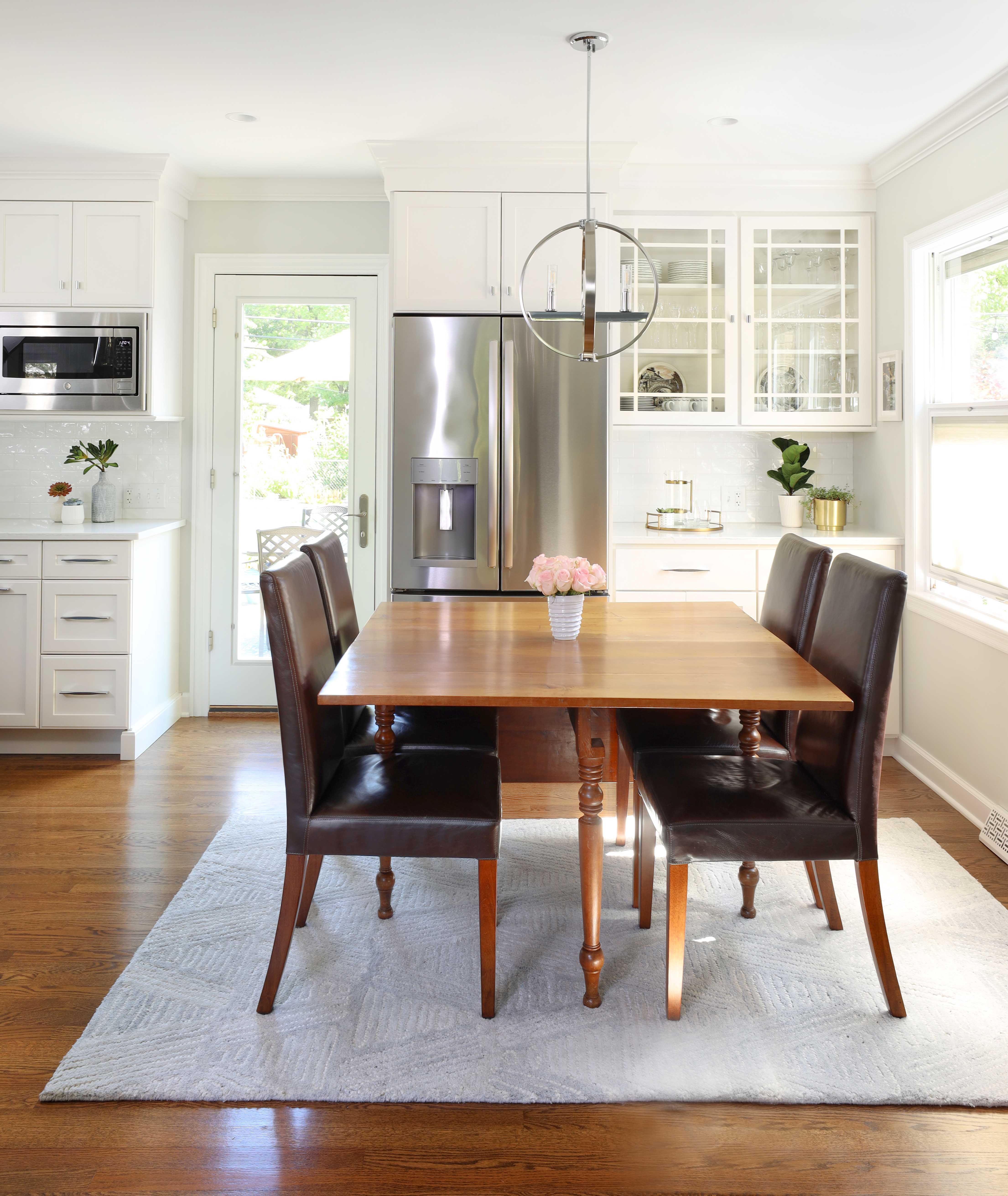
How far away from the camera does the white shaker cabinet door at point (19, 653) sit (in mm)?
4012

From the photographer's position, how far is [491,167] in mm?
3996

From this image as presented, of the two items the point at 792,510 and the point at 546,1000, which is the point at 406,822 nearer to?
the point at 546,1000

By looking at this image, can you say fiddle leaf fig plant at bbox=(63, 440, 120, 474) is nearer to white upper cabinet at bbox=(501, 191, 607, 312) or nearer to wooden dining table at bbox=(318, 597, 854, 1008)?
white upper cabinet at bbox=(501, 191, 607, 312)

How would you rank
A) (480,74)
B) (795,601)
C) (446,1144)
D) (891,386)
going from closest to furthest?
Answer: (446,1144) → (795,601) → (480,74) → (891,386)

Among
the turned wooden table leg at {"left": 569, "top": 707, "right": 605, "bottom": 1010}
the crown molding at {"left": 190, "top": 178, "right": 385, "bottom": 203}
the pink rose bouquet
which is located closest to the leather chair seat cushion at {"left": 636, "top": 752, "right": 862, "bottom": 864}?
the turned wooden table leg at {"left": 569, "top": 707, "right": 605, "bottom": 1010}

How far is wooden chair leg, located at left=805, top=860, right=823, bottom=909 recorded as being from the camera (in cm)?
267

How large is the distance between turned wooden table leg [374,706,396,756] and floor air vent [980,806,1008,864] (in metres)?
1.94

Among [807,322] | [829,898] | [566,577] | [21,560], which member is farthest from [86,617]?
[807,322]

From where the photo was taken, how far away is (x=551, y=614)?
103 inches

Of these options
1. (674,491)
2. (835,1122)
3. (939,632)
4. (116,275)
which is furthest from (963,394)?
(116,275)

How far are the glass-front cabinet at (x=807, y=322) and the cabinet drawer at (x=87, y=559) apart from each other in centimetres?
270

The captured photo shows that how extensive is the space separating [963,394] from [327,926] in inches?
116

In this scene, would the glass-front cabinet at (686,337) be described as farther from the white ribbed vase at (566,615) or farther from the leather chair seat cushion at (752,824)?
the leather chair seat cushion at (752,824)

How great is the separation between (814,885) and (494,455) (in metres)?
2.06
